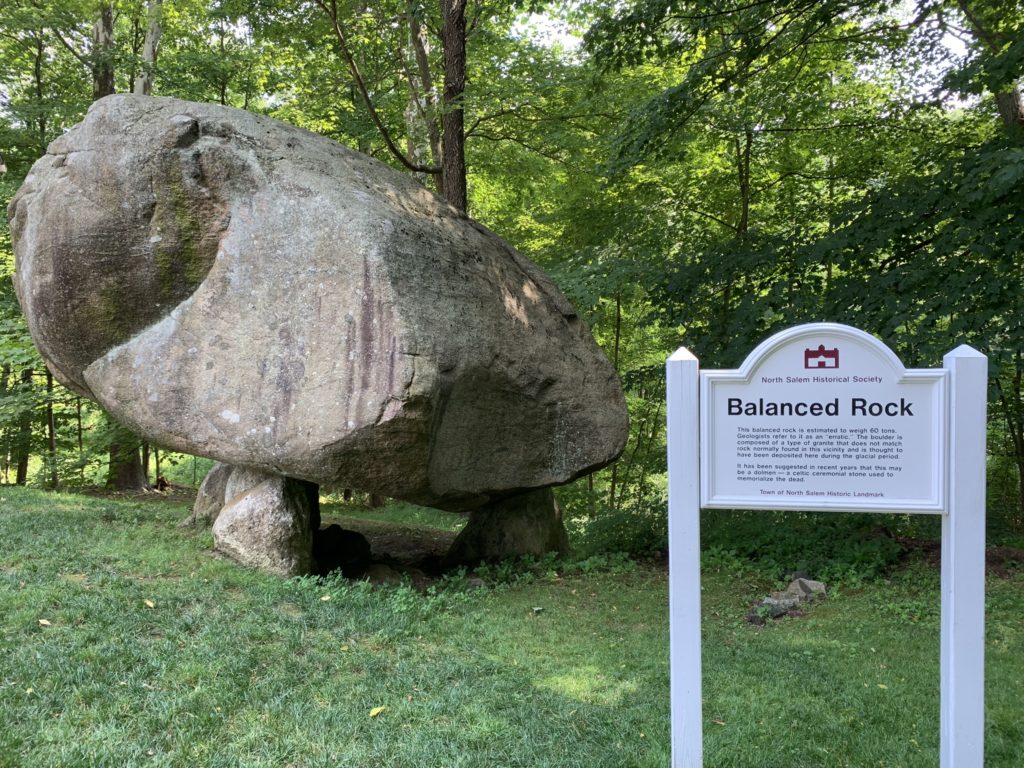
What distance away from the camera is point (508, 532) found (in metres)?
8.49

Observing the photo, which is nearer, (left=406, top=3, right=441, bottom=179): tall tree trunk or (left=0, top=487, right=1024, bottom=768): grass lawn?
(left=0, top=487, right=1024, bottom=768): grass lawn

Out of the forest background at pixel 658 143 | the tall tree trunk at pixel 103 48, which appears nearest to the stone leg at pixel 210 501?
the forest background at pixel 658 143

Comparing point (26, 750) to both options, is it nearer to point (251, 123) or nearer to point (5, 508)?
point (251, 123)

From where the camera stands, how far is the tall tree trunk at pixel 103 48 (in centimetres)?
1345

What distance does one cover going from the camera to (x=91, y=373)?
274 inches

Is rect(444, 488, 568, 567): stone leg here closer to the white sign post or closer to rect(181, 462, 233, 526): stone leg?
rect(181, 462, 233, 526): stone leg

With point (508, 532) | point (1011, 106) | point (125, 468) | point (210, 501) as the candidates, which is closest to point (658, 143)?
point (1011, 106)

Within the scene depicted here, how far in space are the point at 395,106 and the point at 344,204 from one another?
6.96m

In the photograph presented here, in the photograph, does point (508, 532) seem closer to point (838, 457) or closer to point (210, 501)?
point (210, 501)

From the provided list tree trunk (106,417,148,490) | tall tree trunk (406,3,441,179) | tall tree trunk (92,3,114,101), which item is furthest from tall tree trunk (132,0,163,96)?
tree trunk (106,417,148,490)

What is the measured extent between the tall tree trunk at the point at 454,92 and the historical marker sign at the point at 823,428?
7864 mm

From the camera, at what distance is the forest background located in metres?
7.16

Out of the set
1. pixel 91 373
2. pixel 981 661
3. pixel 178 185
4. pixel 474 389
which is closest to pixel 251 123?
pixel 178 185

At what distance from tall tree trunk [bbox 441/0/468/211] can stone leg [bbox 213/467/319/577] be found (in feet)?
16.7
